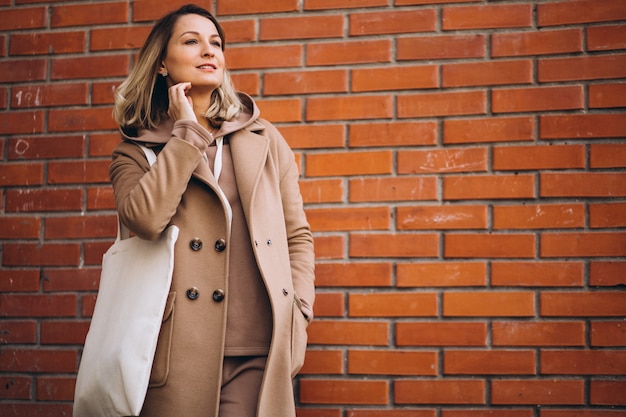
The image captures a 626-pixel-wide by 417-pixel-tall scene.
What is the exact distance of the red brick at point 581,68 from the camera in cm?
264

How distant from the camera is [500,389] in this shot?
261 centimetres

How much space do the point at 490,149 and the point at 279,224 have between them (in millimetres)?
920

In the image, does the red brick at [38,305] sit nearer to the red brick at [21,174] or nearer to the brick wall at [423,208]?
the brick wall at [423,208]

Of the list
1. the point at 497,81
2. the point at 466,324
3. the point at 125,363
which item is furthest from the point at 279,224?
the point at 497,81

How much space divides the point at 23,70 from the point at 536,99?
7.19ft

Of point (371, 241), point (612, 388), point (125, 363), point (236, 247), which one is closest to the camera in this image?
point (125, 363)

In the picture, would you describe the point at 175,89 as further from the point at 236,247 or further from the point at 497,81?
the point at 497,81

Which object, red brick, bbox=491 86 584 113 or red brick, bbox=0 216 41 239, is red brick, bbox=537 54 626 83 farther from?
red brick, bbox=0 216 41 239

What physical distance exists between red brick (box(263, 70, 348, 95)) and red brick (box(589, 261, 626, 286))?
1.20 m

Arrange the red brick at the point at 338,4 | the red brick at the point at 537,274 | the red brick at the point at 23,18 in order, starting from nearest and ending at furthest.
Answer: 1. the red brick at the point at 537,274
2. the red brick at the point at 338,4
3. the red brick at the point at 23,18

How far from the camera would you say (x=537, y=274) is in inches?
103

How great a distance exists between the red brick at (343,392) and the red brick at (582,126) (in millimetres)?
1179

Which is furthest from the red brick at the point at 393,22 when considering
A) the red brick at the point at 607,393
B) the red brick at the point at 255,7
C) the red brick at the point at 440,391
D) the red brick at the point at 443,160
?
the red brick at the point at 607,393

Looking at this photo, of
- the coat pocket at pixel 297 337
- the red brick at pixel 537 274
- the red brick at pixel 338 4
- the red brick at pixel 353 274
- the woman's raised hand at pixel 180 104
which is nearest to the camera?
the coat pocket at pixel 297 337
